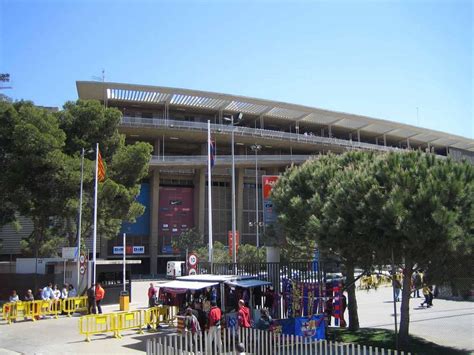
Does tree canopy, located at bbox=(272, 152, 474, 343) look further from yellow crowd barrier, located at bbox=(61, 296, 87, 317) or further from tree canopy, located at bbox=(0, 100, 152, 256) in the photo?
tree canopy, located at bbox=(0, 100, 152, 256)

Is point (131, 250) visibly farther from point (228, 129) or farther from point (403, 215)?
point (403, 215)

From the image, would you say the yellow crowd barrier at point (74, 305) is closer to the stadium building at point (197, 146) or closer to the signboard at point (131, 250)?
the stadium building at point (197, 146)

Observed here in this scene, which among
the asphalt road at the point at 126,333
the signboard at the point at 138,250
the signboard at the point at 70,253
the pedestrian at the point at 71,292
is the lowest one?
the asphalt road at the point at 126,333

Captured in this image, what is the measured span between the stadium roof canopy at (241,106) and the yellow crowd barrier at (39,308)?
38954mm

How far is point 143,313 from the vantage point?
63.3 ft

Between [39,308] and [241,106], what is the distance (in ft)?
163

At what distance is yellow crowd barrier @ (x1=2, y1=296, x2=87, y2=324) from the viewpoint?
2217 centimetres

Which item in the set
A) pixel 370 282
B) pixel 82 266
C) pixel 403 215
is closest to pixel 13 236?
pixel 82 266

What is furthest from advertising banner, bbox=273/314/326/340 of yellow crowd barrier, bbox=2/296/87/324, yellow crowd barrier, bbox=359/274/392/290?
yellow crowd barrier, bbox=2/296/87/324

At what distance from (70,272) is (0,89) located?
5047 centimetres

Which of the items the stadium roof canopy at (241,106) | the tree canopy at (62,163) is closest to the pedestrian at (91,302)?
the tree canopy at (62,163)

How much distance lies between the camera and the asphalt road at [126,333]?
51.3ft

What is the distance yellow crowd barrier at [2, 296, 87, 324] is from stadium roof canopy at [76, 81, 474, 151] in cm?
3895

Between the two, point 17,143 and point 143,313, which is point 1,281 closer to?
point 17,143
